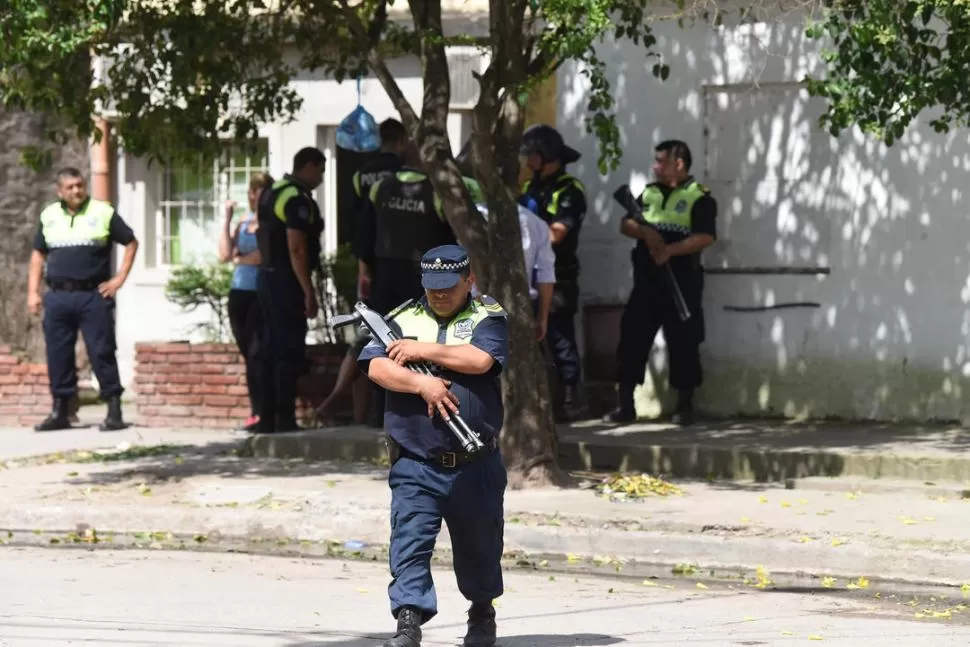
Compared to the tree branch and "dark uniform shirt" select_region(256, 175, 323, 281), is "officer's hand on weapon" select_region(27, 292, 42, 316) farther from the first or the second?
the tree branch

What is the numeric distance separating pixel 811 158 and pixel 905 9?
371 centimetres

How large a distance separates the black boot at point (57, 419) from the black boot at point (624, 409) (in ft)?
13.6

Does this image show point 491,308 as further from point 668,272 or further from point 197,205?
point 197,205

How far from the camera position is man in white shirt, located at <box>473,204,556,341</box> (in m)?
12.2

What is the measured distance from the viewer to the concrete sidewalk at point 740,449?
441 inches

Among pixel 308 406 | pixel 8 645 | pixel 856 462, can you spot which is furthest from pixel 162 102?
pixel 8 645

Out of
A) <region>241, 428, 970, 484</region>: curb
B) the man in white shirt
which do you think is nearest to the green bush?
<region>241, 428, 970, 484</region>: curb

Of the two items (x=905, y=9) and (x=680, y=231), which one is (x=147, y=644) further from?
(x=680, y=231)

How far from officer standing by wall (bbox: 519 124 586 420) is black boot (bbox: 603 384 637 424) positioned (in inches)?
10.9

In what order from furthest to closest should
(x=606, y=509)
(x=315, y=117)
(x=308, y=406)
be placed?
(x=315, y=117) < (x=308, y=406) < (x=606, y=509)

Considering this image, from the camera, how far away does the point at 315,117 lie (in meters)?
16.4

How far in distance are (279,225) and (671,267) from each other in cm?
267

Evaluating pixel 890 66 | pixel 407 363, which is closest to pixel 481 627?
pixel 407 363

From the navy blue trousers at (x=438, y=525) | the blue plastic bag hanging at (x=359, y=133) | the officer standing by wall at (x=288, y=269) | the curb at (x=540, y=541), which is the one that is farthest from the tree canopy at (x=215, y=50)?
the navy blue trousers at (x=438, y=525)
